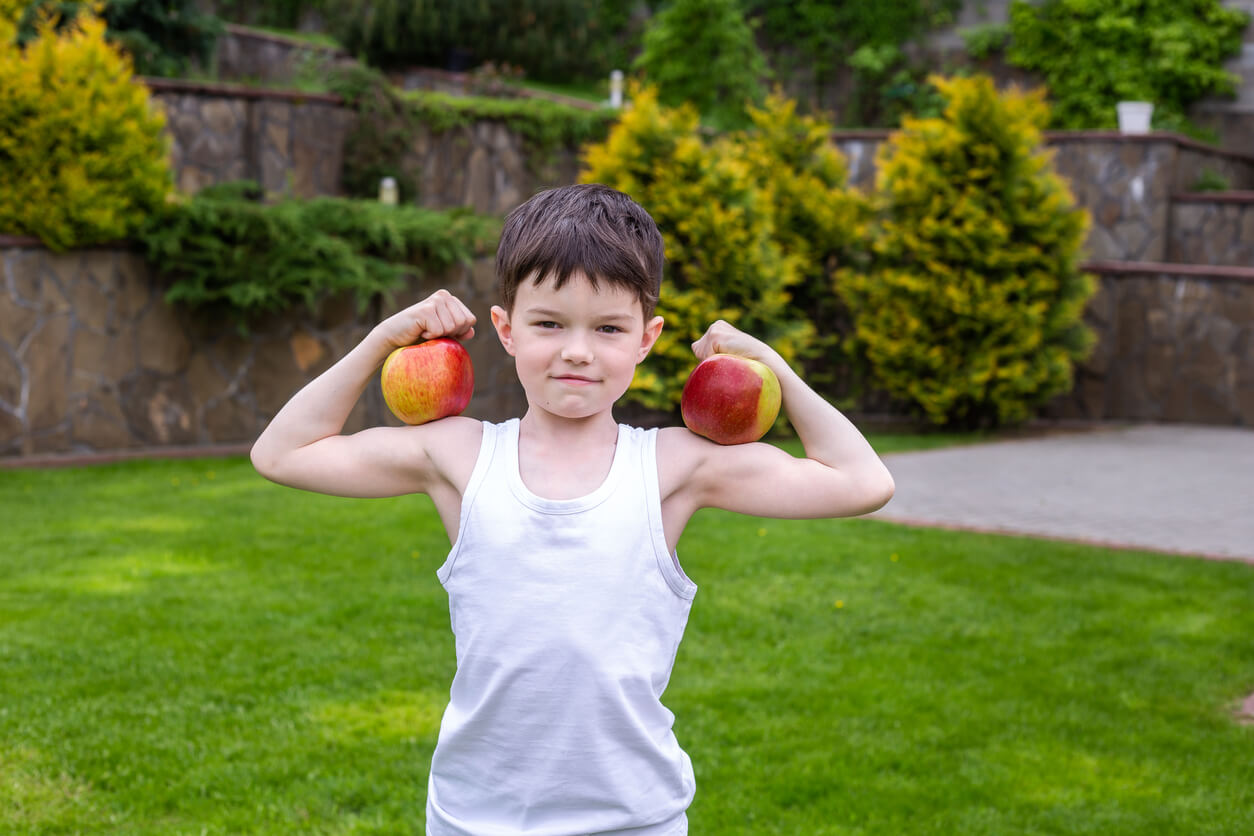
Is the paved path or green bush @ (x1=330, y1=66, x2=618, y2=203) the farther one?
green bush @ (x1=330, y1=66, x2=618, y2=203)

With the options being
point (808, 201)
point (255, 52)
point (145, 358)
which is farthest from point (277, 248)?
point (255, 52)

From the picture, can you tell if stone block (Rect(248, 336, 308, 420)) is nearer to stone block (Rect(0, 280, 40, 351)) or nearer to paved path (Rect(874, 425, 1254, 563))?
stone block (Rect(0, 280, 40, 351))

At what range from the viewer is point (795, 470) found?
204 centimetres

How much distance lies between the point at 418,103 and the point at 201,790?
9781mm

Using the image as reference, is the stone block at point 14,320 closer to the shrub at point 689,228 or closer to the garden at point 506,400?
the garden at point 506,400

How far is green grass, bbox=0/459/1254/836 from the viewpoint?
11.8ft

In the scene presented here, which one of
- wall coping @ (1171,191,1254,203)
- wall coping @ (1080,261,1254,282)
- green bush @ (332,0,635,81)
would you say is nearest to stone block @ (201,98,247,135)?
green bush @ (332,0,635,81)

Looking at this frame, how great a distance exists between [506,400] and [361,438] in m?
8.39

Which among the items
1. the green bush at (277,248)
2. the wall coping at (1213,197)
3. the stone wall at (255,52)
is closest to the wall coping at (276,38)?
the stone wall at (255,52)

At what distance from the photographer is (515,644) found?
190 centimetres

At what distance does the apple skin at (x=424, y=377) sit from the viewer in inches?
79.7

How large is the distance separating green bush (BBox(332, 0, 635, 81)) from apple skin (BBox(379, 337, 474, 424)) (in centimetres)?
1559

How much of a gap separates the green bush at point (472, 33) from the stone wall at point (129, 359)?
27.0 feet

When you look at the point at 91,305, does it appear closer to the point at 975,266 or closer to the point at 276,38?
the point at 975,266
